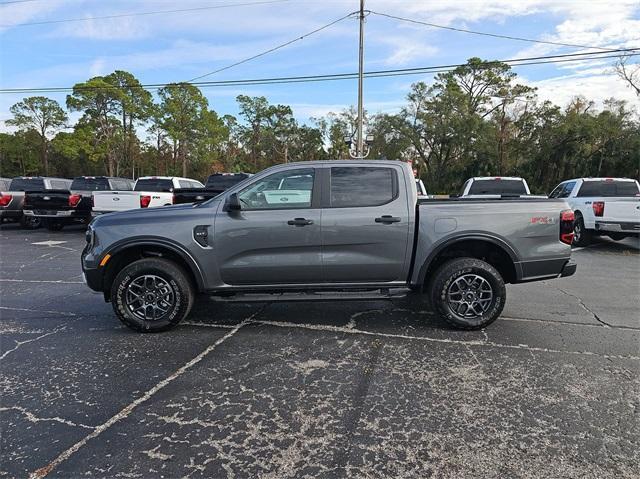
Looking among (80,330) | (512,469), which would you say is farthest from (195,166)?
(512,469)

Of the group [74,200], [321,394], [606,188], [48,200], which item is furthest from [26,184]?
[606,188]

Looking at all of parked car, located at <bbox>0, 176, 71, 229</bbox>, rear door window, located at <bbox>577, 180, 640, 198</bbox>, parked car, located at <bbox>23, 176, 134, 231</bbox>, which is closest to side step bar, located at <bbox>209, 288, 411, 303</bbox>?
rear door window, located at <bbox>577, 180, 640, 198</bbox>

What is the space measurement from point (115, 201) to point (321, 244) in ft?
28.4

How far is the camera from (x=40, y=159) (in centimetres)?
5600

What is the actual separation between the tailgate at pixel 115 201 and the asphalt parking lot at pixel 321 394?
19.2 feet

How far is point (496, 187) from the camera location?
12703 millimetres

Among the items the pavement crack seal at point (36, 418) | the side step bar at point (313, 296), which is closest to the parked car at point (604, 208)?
the side step bar at point (313, 296)

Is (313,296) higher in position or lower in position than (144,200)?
lower

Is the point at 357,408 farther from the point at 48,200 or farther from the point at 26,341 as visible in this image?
the point at 48,200

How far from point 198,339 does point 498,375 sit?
289 cm

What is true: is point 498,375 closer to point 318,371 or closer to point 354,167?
point 318,371

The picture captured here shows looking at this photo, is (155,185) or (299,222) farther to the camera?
(155,185)

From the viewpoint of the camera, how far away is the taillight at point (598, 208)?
10578mm

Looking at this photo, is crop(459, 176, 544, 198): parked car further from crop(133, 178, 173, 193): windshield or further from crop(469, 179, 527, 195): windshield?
crop(133, 178, 173, 193): windshield
